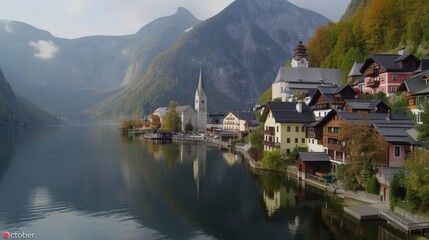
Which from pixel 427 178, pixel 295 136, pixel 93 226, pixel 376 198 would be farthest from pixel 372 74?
pixel 93 226

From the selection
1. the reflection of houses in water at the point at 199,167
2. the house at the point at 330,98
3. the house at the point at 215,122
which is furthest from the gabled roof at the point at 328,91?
the house at the point at 215,122

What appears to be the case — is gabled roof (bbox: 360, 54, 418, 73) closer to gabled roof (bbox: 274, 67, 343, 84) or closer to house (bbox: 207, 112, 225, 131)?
gabled roof (bbox: 274, 67, 343, 84)

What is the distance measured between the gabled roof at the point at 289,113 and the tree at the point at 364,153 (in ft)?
64.8

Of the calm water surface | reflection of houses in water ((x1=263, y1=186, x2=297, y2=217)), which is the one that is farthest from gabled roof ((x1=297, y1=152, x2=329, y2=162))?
reflection of houses in water ((x1=263, y1=186, x2=297, y2=217))

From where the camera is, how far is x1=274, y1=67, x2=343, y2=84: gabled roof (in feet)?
349

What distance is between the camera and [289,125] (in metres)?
63.8

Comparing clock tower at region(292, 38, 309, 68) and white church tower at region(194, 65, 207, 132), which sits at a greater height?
clock tower at region(292, 38, 309, 68)

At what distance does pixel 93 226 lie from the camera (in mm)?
34250

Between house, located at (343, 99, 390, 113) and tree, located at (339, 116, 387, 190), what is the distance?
10.2 metres

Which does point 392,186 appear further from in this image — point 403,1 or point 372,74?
point 403,1

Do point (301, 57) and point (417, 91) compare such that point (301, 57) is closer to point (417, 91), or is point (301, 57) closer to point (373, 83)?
point (373, 83)

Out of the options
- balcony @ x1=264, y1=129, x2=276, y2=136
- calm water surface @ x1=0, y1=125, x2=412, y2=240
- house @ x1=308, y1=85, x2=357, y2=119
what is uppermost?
house @ x1=308, y1=85, x2=357, y2=119

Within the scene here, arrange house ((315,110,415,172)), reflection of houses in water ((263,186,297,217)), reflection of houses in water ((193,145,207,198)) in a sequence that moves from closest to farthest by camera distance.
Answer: reflection of houses in water ((263,186,297,217))
house ((315,110,415,172))
reflection of houses in water ((193,145,207,198))

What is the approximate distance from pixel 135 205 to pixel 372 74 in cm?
4666
